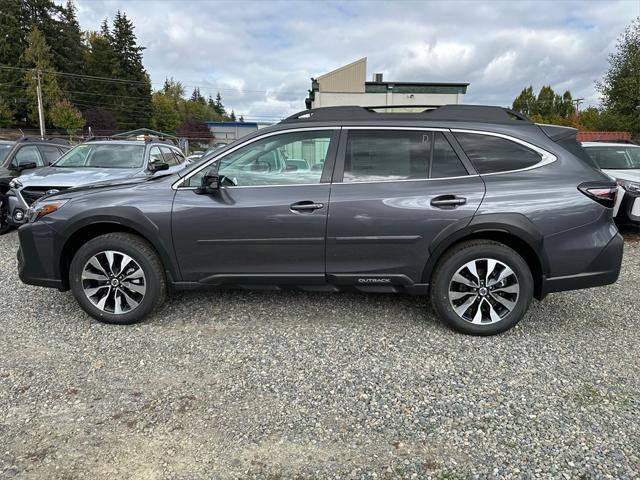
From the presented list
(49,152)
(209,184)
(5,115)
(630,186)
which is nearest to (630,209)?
(630,186)

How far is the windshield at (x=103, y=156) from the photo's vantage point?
762 cm

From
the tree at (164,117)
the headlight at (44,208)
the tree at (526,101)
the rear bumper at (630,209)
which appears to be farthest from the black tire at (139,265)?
the tree at (526,101)

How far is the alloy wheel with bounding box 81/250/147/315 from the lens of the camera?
361 cm

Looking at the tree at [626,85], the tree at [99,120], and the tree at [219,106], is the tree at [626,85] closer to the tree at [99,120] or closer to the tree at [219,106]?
the tree at [99,120]

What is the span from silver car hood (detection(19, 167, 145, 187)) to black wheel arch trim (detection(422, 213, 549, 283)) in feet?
17.2

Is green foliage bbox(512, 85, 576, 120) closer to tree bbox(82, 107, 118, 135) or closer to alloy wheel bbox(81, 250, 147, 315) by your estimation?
tree bbox(82, 107, 118, 135)

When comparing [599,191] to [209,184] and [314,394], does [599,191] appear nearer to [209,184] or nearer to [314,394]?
[314,394]

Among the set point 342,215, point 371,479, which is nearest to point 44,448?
point 371,479

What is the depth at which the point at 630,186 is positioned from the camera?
6910 millimetres

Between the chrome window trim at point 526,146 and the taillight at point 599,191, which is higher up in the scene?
the chrome window trim at point 526,146

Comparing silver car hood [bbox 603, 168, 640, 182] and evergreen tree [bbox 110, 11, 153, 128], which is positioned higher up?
evergreen tree [bbox 110, 11, 153, 128]

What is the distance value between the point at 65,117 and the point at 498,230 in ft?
176

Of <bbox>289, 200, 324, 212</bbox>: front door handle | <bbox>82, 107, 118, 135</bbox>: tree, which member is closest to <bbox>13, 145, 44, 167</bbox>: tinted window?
<bbox>289, 200, 324, 212</bbox>: front door handle

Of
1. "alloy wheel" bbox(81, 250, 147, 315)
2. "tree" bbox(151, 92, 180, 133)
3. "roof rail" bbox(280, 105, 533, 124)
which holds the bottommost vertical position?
"alloy wheel" bbox(81, 250, 147, 315)
